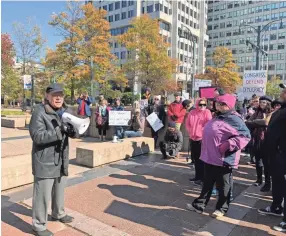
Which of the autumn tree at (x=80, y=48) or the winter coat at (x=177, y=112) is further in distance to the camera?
the autumn tree at (x=80, y=48)

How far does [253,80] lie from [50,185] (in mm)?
8856

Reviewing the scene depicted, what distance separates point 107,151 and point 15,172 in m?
2.40

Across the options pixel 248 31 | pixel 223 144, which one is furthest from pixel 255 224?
pixel 248 31

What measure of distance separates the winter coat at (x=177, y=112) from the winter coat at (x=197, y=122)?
75.8 inches

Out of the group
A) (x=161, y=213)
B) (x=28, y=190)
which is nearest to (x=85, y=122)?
(x=161, y=213)

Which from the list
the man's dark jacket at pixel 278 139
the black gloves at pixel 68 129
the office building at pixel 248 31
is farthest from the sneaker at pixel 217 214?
the office building at pixel 248 31

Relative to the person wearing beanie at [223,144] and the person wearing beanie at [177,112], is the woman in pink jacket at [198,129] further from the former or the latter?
the person wearing beanie at [177,112]

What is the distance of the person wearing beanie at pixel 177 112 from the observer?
26.3 ft

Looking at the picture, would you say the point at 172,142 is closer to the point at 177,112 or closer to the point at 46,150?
the point at 177,112

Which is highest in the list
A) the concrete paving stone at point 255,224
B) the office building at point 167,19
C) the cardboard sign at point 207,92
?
the office building at point 167,19

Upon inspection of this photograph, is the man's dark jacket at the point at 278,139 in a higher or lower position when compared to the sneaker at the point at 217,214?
higher

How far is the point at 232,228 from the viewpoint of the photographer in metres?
3.89

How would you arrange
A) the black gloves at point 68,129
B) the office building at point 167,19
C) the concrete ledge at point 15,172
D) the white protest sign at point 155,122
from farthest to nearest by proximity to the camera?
the office building at point 167,19 < the white protest sign at point 155,122 < the concrete ledge at point 15,172 < the black gloves at point 68,129

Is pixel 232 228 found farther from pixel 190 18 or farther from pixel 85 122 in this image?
pixel 190 18
